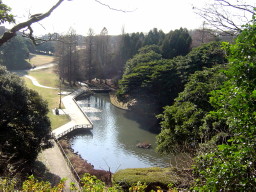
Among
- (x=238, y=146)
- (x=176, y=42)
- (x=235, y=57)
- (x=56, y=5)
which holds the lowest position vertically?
(x=238, y=146)

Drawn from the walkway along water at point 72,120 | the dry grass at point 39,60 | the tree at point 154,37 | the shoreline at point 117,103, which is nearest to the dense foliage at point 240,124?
the walkway along water at point 72,120

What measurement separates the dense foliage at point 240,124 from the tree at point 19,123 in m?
11.6

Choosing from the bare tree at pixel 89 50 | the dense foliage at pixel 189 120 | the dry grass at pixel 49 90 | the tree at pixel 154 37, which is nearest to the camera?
the dense foliage at pixel 189 120

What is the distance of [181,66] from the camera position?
2812 cm

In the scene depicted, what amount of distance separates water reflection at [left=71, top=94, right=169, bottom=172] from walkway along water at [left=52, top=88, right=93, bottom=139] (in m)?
0.92

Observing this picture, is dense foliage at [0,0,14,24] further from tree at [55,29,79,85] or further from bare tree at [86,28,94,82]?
bare tree at [86,28,94,82]

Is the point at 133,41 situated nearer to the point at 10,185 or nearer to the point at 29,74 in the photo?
the point at 29,74

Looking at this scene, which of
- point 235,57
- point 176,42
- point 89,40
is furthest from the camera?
point 89,40

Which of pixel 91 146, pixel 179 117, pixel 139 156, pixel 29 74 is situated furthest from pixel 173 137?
pixel 29 74

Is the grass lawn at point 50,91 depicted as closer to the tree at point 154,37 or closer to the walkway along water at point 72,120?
the walkway along water at point 72,120

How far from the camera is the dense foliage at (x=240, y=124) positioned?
12.9 ft

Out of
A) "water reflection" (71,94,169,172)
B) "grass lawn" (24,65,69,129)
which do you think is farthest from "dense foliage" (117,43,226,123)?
"grass lawn" (24,65,69,129)

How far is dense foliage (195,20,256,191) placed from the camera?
3.94m

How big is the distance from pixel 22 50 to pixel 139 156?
46.7 meters
